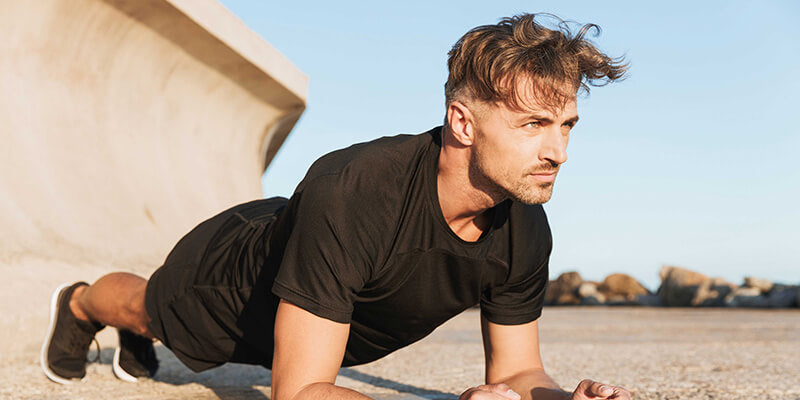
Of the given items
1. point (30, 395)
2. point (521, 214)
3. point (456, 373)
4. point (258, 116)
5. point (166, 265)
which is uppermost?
point (258, 116)

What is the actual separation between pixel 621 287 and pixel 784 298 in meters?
6.40

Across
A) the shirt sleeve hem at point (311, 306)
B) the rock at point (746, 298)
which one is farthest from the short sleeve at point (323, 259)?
the rock at point (746, 298)

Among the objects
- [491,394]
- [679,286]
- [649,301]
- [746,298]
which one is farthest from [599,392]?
[649,301]

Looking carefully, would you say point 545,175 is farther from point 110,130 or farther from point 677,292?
point 677,292

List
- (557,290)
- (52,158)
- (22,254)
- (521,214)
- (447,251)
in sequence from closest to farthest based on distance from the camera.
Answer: (447,251)
(521,214)
(22,254)
(52,158)
(557,290)

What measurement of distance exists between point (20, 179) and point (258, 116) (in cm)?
417

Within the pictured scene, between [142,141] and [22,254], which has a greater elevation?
[142,141]

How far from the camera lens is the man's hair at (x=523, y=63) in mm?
1967

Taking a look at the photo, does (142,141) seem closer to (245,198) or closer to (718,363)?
(245,198)

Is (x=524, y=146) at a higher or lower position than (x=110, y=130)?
higher

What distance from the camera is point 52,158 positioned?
5133mm

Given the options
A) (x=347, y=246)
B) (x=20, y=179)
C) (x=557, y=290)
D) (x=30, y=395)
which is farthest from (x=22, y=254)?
(x=557, y=290)

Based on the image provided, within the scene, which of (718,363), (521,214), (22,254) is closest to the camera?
A: (521,214)

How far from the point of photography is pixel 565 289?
17.6 m
